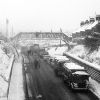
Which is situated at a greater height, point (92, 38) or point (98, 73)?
point (92, 38)

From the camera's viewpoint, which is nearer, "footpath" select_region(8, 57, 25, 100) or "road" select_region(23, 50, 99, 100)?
"footpath" select_region(8, 57, 25, 100)

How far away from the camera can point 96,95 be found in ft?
64.8

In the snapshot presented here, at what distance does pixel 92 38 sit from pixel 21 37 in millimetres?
70512

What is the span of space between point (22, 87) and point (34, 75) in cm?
627

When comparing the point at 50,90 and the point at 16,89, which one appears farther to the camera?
the point at 16,89

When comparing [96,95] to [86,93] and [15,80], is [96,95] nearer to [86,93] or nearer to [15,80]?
[86,93]

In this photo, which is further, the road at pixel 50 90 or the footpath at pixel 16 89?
the road at pixel 50 90

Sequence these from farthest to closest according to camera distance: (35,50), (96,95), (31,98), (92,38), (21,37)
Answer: (21,37)
(35,50)
(92,38)
(96,95)
(31,98)

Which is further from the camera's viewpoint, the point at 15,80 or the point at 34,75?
the point at 34,75

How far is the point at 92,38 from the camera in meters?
40.3

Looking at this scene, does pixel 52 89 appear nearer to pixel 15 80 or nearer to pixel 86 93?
pixel 86 93

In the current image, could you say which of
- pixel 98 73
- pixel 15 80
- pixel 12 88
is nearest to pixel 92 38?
pixel 98 73

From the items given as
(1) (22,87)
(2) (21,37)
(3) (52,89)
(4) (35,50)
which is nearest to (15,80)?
(1) (22,87)

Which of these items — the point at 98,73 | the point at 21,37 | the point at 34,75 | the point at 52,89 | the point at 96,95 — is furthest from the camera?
the point at 21,37
